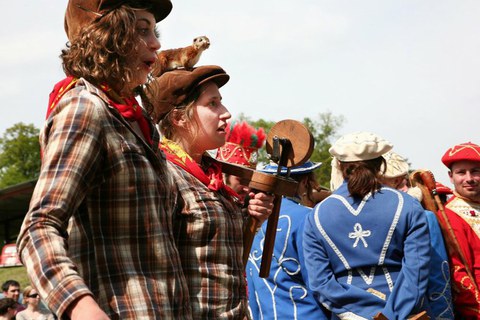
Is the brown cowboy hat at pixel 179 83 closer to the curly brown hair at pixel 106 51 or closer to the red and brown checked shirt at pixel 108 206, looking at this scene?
the curly brown hair at pixel 106 51

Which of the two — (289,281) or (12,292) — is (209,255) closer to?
(289,281)

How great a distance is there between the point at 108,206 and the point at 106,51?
49 centimetres

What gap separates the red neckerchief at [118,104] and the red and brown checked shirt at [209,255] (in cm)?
63

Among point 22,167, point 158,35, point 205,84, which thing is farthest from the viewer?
point 22,167

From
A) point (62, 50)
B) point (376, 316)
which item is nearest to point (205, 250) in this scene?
point (62, 50)

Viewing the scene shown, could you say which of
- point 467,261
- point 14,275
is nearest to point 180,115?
point 467,261

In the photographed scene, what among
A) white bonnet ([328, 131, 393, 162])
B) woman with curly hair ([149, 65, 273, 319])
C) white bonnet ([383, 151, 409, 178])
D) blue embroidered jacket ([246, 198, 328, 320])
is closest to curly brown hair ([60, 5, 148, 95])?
woman with curly hair ([149, 65, 273, 319])

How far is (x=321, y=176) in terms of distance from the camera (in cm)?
4306

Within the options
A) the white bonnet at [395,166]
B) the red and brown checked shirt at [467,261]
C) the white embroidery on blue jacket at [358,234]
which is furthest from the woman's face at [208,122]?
the white bonnet at [395,166]

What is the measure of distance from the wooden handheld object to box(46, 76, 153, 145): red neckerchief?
88cm

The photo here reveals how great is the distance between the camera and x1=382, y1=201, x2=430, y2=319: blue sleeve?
4.41 metres

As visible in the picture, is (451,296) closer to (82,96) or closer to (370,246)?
(370,246)

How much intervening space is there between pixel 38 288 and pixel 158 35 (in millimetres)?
1162

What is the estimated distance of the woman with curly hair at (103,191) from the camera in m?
2.01
